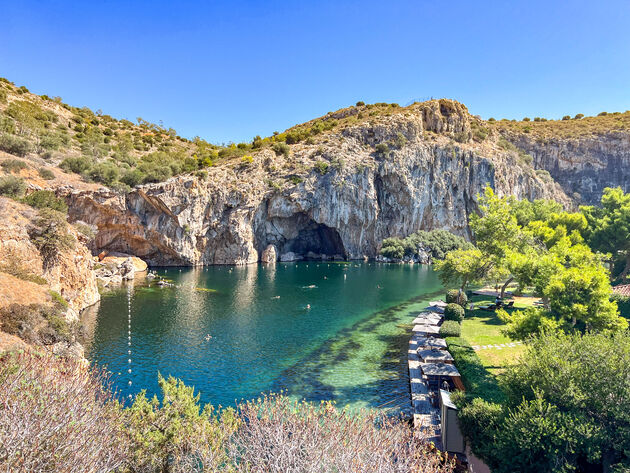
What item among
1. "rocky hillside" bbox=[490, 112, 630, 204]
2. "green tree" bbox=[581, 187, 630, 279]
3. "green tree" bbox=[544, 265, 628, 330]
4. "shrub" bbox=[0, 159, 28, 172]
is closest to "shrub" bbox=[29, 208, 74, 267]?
"shrub" bbox=[0, 159, 28, 172]

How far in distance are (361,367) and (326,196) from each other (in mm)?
58545

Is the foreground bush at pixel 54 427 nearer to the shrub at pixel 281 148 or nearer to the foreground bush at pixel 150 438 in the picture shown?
the foreground bush at pixel 150 438

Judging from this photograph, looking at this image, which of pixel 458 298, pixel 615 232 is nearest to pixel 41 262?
pixel 458 298

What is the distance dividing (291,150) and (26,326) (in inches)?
2789

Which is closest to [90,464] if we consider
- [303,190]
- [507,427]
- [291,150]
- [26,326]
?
[507,427]

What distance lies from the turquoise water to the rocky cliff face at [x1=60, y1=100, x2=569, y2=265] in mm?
17195

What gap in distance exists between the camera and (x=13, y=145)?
45.9 m

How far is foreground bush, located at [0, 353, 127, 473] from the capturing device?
23.3ft

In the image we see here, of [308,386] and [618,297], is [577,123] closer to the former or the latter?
[618,297]

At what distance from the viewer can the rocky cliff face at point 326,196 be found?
59.7 m

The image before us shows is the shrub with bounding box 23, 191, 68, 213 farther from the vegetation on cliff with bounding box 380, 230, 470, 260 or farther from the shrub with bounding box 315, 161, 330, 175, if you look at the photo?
the vegetation on cliff with bounding box 380, 230, 470, 260

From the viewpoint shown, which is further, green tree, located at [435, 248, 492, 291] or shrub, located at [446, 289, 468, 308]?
shrub, located at [446, 289, 468, 308]

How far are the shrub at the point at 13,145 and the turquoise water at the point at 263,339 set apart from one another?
24.5m

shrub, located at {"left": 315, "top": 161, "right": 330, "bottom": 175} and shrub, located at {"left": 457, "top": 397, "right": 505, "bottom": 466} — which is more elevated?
shrub, located at {"left": 315, "top": 161, "right": 330, "bottom": 175}
